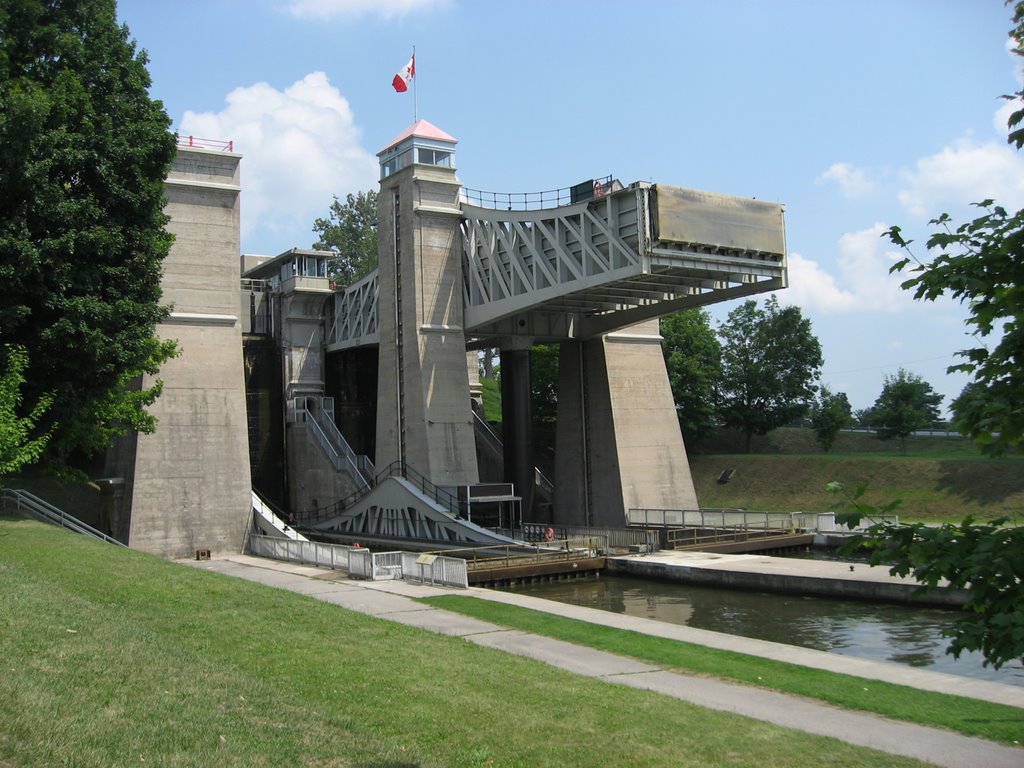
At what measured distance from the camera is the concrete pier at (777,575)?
2475 centimetres

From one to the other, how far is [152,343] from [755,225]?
20.3m

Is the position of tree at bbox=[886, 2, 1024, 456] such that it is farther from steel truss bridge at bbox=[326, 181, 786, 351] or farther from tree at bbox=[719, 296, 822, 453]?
tree at bbox=[719, 296, 822, 453]

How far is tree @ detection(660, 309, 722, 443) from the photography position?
62069 mm

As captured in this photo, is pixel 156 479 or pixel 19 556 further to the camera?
pixel 156 479

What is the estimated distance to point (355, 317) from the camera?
2016 inches

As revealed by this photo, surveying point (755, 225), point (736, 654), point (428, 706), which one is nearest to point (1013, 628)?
point (428, 706)

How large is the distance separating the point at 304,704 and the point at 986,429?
715 cm

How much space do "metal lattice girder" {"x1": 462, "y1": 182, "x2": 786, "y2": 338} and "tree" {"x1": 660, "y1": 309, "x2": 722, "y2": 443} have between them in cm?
2011

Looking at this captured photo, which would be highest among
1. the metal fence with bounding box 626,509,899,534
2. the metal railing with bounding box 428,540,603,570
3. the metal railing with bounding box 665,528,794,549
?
the metal fence with bounding box 626,509,899,534

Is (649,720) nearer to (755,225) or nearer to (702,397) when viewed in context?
(755,225)

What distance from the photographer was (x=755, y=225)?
1318 inches

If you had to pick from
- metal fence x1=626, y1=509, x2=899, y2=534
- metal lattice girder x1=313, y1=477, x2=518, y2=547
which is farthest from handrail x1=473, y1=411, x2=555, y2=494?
metal lattice girder x1=313, y1=477, x2=518, y2=547

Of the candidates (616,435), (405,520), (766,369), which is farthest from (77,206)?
(766,369)

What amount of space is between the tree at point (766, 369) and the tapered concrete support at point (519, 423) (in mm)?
26343
